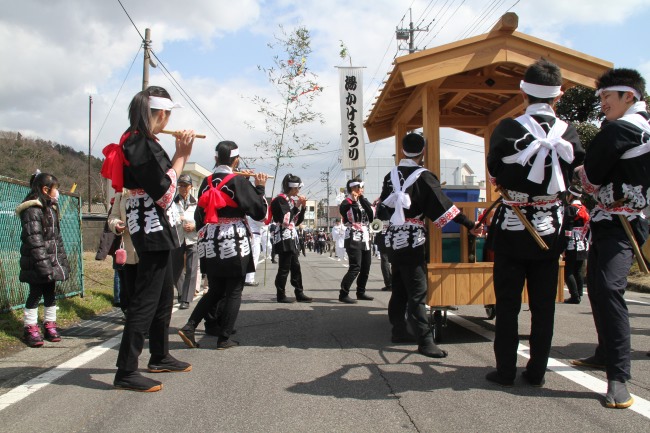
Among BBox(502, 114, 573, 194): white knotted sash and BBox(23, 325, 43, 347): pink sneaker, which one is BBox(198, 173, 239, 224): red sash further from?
BBox(502, 114, 573, 194): white knotted sash

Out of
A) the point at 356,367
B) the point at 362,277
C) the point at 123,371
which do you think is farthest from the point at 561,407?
the point at 362,277

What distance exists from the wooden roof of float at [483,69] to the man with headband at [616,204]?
53.9 inches

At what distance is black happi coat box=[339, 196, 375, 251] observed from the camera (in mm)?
8242

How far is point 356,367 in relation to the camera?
4102mm

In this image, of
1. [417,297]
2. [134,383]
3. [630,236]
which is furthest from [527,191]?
[134,383]

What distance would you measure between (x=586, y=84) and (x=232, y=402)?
166 inches

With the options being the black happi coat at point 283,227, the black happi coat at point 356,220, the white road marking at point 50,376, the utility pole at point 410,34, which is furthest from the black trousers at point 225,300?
the utility pole at point 410,34

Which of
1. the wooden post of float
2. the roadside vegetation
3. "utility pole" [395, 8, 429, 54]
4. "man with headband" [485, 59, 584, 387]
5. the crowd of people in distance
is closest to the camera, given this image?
the crowd of people in distance

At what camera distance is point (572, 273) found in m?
8.09

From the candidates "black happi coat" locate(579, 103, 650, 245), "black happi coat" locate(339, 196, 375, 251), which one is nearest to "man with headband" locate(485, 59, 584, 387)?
"black happi coat" locate(579, 103, 650, 245)

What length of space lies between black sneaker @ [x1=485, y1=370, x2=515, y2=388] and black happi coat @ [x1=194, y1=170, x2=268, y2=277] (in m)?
2.41

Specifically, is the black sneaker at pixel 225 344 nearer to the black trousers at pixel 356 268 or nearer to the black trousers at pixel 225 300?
the black trousers at pixel 225 300

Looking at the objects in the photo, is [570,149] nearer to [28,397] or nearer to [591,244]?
[591,244]

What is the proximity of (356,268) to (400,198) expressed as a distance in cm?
374
